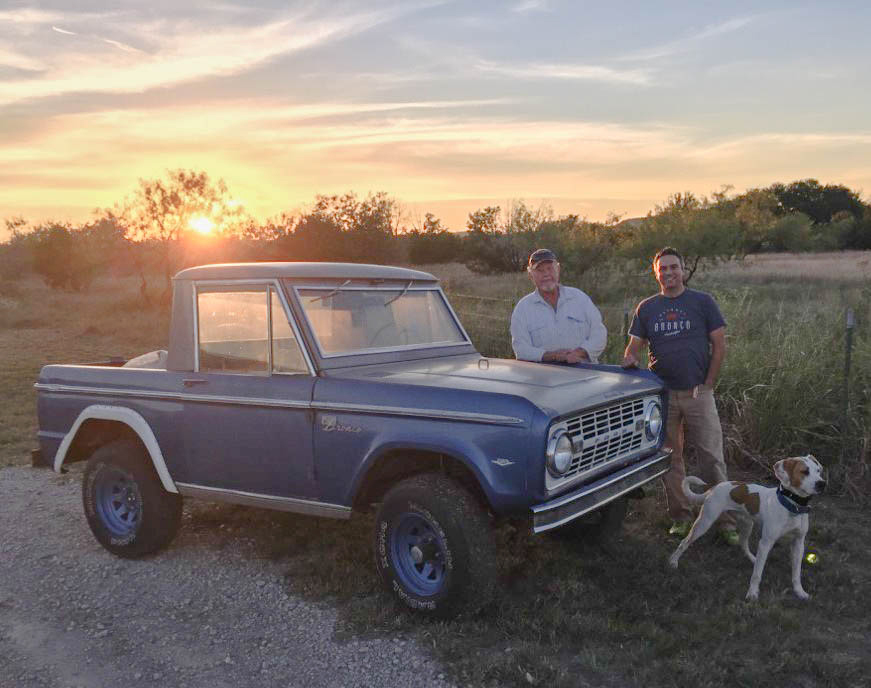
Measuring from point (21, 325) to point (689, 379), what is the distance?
976 inches

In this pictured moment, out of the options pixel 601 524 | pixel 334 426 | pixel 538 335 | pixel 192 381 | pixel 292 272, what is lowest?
Result: pixel 601 524

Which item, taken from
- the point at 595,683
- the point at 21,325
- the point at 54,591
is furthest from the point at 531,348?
the point at 21,325

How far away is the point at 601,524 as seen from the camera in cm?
515

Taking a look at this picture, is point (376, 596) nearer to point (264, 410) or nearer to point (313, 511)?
point (313, 511)

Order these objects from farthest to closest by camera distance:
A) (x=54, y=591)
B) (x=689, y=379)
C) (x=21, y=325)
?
(x=21, y=325), (x=689, y=379), (x=54, y=591)

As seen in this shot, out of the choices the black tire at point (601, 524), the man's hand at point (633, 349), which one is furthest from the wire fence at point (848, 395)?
the black tire at point (601, 524)

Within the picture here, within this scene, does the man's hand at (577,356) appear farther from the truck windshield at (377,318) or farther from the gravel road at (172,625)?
the gravel road at (172,625)

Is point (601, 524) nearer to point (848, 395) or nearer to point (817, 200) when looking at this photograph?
point (848, 395)

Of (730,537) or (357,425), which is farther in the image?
(730,537)

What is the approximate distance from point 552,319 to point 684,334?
3.02ft

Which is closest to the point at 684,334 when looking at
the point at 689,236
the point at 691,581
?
the point at 691,581

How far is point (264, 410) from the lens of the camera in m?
4.51

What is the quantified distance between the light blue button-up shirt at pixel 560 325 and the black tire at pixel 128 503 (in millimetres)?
2659

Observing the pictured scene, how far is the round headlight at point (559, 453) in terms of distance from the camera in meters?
3.74
